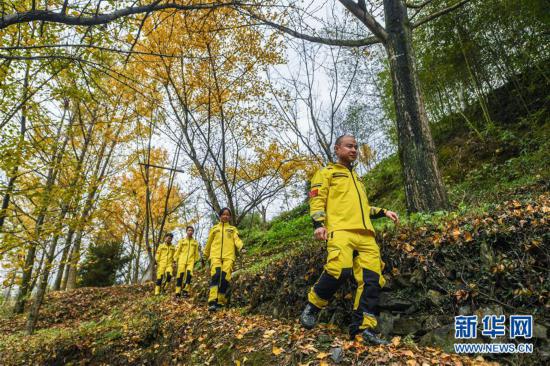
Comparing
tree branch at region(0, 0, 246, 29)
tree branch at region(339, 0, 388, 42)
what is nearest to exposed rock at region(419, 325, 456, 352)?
tree branch at region(0, 0, 246, 29)

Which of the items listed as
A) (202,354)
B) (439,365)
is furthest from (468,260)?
(202,354)

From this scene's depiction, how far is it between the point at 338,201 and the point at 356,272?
0.75 metres

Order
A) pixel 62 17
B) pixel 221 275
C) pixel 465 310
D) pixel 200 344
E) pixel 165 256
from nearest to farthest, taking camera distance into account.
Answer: pixel 62 17, pixel 465 310, pixel 200 344, pixel 221 275, pixel 165 256

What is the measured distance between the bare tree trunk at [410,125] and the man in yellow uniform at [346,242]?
176cm

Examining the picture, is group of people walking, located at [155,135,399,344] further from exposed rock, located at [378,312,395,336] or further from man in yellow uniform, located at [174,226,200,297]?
man in yellow uniform, located at [174,226,200,297]

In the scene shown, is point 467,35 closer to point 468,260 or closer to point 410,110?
point 410,110

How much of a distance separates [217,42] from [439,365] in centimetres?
903

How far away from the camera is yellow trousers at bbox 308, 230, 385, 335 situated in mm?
2951

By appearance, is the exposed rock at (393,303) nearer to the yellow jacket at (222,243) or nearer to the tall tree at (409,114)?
the tall tree at (409,114)

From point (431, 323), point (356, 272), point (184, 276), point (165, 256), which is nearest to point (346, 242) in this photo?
point (356, 272)

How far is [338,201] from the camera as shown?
3270mm

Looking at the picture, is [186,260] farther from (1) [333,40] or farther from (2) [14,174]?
(1) [333,40]

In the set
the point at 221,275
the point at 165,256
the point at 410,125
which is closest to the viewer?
the point at 410,125

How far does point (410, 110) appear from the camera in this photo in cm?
507
